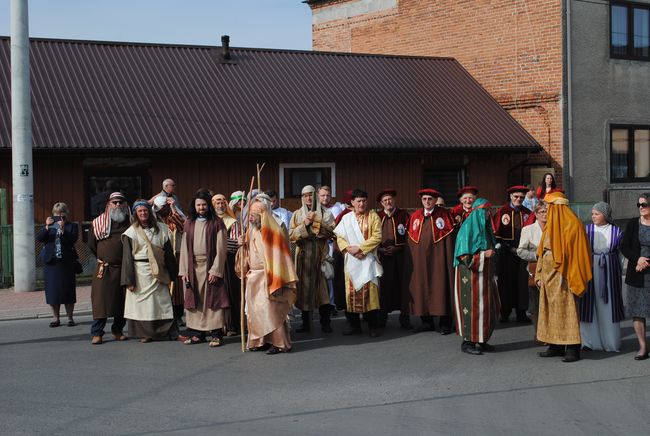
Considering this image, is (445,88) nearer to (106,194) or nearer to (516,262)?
(106,194)

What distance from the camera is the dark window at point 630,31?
72.0ft

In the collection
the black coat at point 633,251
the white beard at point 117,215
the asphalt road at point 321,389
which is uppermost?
the white beard at point 117,215

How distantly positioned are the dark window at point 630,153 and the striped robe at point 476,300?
1401 cm

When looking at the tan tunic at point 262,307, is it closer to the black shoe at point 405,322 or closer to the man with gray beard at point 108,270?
the man with gray beard at point 108,270

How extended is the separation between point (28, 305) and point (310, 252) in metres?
4.90

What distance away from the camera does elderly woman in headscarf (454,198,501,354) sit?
9234 mm

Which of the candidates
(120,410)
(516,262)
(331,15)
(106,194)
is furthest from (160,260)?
(331,15)

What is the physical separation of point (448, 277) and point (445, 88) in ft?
40.6

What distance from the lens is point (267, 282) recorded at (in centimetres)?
946

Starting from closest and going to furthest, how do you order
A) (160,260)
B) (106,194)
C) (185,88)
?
(160,260) → (106,194) → (185,88)

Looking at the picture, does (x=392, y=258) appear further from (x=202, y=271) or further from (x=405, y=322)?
(x=202, y=271)

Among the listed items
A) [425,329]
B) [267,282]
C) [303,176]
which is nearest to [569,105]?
[303,176]

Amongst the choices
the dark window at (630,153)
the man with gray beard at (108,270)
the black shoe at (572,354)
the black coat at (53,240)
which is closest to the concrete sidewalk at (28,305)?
the black coat at (53,240)

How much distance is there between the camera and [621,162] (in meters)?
22.3
